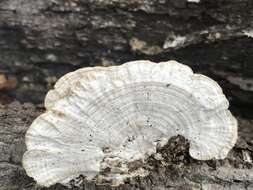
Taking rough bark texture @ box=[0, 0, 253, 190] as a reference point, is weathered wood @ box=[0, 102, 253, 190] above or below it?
below

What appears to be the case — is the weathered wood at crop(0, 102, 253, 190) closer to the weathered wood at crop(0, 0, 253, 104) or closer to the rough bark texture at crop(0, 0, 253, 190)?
the rough bark texture at crop(0, 0, 253, 190)

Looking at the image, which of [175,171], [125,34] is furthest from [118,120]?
[125,34]

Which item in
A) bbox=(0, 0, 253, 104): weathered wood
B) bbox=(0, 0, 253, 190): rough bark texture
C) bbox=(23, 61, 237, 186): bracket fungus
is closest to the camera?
bbox=(23, 61, 237, 186): bracket fungus

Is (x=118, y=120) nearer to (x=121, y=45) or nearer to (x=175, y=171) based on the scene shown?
(x=175, y=171)

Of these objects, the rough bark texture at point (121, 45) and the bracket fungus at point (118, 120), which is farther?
the rough bark texture at point (121, 45)

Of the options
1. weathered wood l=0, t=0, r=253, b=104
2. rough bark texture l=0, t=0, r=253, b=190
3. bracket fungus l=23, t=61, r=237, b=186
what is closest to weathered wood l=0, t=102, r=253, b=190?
rough bark texture l=0, t=0, r=253, b=190

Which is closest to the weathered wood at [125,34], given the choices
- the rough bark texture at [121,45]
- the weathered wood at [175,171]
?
the rough bark texture at [121,45]

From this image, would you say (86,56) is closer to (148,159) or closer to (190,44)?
(190,44)

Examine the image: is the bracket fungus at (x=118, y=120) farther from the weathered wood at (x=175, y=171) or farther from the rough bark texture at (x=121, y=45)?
the rough bark texture at (x=121, y=45)
